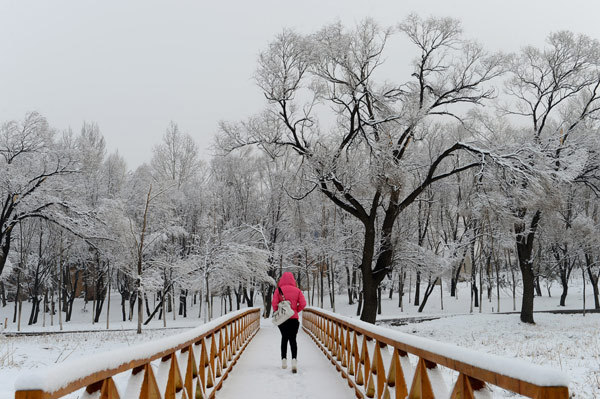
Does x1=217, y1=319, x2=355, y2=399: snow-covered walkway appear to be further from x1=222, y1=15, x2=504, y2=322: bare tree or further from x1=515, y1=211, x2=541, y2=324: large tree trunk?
x1=515, y1=211, x2=541, y2=324: large tree trunk

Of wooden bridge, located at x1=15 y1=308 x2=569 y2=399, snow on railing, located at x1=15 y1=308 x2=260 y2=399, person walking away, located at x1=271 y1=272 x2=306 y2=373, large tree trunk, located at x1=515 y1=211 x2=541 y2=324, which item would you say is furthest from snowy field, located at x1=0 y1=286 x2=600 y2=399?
person walking away, located at x1=271 y1=272 x2=306 y2=373

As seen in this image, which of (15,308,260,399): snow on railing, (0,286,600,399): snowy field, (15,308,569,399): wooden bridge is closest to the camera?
(15,308,260,399): snow on railing

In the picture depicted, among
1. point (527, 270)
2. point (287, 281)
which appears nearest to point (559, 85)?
point (527, 270)

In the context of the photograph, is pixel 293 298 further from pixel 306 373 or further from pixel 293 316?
pixel 306 373

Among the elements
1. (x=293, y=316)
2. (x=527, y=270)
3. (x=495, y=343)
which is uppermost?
(x=527, y=270)

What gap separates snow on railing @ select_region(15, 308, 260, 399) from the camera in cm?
207

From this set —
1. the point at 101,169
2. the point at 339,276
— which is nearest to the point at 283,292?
the point at 101,169

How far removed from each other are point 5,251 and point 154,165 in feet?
74.3

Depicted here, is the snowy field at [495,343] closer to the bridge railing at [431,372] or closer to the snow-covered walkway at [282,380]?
the snow-covered walkway at [282,380]

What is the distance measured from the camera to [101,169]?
1743 inches

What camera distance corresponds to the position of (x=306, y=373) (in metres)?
9.22

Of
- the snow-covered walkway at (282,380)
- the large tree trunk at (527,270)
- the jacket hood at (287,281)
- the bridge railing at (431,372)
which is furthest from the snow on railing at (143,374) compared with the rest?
the large tree trunk at (527,270)

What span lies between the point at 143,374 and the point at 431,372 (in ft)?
6.84

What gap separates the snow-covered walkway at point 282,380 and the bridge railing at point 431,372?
48 centimetres
